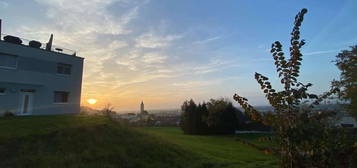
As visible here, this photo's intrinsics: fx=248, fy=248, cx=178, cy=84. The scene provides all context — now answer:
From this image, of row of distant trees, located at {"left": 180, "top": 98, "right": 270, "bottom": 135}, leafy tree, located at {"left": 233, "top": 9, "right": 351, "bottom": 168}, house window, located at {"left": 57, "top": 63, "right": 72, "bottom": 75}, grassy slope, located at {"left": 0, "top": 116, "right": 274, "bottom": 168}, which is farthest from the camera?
row of distant trees, located at {"left": 180, "top": 98, "right": 270, "bottom": 135}

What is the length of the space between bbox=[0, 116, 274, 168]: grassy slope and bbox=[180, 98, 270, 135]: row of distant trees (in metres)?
13.2

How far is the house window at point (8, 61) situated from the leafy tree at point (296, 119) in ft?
77.7

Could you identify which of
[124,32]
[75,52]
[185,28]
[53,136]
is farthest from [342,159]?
[75,52]

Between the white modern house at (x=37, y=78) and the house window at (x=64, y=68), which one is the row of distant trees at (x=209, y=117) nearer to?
the white modern house at (x=37, y=78)

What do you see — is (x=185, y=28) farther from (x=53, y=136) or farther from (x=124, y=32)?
(x=53, y=136)

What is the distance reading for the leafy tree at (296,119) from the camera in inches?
115

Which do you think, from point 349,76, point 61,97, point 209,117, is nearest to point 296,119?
point 209,117

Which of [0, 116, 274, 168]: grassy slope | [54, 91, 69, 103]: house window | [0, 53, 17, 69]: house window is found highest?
[0, 53, 17, 69]: house window

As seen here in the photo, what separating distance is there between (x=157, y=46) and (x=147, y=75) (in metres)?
7.04

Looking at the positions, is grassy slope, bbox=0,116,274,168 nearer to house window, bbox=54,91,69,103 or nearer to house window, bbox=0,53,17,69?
house window, bbox=0,53,17,69

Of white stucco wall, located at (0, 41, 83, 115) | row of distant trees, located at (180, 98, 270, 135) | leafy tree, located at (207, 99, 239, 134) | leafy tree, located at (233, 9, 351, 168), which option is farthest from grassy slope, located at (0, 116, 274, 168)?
row of distant trees, located at (180, 98, 270, 135)

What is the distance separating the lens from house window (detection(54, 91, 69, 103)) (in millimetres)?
24984

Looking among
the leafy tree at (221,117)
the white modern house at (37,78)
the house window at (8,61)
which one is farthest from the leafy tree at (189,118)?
the house window at (8,61)

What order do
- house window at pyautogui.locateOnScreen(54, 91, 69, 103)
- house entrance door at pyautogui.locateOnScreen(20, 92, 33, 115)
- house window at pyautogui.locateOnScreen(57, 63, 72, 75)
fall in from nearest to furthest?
house entrance door at pyautogui.locateOnScreen(20, 92, 33, 115) → house window at pyautogui.locateOnScreen(54, 91, 69, 103) → house window at pyautogui.locateOnScreen(57, 63, 72, 75)
